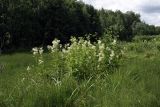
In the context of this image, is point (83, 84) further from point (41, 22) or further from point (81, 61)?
point (41, 22)

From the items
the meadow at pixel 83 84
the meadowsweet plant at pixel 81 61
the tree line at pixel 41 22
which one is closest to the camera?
the meadow at pixel 83 84

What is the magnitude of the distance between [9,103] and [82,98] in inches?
43.1

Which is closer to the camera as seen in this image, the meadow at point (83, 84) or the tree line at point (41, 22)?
the meadow at point (83, 84)

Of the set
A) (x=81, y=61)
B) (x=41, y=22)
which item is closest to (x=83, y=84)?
(x=81, y=61)

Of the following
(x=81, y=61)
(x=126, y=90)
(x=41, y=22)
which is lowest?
(x=41, y=22)

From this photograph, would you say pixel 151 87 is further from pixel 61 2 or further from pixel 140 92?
pixel 61 2

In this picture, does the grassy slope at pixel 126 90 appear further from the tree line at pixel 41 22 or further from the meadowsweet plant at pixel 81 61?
the tree line at pixel 41 22

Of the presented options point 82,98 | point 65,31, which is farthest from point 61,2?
point 82,98

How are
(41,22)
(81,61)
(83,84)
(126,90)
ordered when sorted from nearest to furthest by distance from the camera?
(126,90)
(83,84)
(81,61)
(41,22)

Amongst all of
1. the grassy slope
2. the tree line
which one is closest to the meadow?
the grassy slope

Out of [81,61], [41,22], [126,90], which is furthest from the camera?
[41,22]

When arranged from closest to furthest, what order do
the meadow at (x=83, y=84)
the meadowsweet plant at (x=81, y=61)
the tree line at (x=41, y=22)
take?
the meadow at (x=83, y=84)
the meadowsweet plant at (x=81, y=61)
the tree line at (x=41, y=22)

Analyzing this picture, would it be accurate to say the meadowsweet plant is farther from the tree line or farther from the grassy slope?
the tree line

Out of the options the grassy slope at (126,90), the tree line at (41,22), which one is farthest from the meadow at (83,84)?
the tree line at (41,22)
